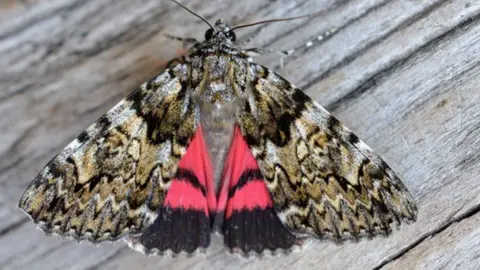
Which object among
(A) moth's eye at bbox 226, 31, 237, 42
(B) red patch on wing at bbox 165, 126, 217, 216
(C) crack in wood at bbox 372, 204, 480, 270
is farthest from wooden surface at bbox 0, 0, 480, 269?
(B) red patch on wing at bbox 165, 126, 217, 216

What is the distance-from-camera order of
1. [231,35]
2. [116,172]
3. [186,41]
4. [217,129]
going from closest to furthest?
[116,172] → [217,129] → [231,35] → [186,41]

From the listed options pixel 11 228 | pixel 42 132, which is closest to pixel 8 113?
pixel 42 132

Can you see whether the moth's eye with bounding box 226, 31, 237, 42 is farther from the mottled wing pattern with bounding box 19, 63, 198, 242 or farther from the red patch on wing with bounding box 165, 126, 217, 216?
the red patch on wing with bounding box 165, 126, 217, 216

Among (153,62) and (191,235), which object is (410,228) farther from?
(153,62)

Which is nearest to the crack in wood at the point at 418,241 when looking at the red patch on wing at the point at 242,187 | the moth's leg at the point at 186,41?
the red patch on wing at the point at 242,187

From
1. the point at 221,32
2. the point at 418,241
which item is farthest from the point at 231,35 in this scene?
the point at 418,241

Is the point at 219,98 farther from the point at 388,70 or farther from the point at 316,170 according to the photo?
the point at 388,70
